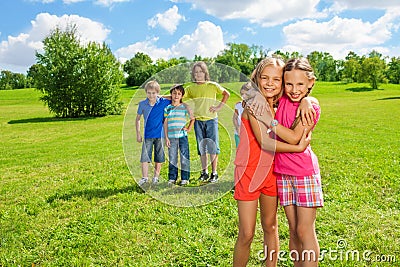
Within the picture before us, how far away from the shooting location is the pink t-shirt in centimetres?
288

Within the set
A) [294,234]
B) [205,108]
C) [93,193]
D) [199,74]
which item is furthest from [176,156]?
[294,234]

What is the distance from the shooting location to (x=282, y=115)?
2.93 metres

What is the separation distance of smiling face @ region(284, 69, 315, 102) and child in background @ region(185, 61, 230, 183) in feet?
3.90

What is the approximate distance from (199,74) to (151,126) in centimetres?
217

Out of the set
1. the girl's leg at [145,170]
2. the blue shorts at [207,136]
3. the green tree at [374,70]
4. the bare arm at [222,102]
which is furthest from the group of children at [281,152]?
the green tree at [374,70]

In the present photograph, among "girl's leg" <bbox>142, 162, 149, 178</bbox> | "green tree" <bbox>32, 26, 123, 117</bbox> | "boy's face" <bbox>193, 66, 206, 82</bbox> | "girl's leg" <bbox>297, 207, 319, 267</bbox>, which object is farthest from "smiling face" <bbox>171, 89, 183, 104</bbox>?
"green tree" <bbox>32, 26, 123, 117</bbox>

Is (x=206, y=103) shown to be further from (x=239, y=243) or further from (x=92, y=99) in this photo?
(x=92, y=99)

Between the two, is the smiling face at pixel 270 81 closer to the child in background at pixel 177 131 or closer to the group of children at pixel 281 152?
the group of children at pixel 281 152

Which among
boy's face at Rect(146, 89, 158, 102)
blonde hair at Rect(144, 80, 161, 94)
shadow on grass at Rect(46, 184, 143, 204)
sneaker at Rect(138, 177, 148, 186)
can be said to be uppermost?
blonde hair at Rect(144, 80, 161, 94)

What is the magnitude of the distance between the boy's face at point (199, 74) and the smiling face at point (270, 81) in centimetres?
108

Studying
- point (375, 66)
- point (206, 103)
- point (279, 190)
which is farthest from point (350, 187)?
point (375, 66)

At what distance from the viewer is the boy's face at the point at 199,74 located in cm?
390

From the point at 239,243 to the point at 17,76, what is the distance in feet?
384

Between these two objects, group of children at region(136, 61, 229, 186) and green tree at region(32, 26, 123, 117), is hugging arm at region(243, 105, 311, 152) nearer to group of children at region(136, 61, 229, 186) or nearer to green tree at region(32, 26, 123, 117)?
group of children at region(136, 61, 229, 186)
